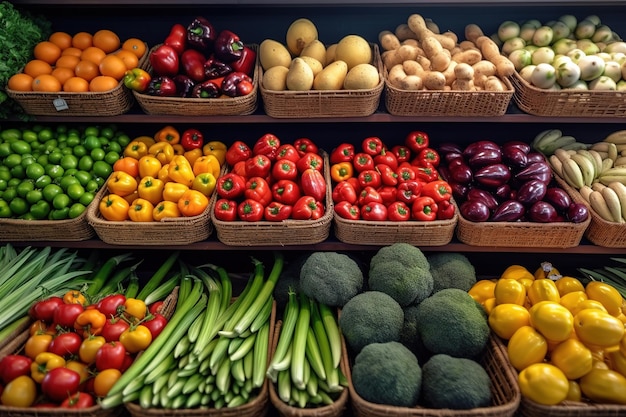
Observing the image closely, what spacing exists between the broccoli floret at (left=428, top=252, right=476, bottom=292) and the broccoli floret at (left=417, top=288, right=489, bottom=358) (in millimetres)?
331

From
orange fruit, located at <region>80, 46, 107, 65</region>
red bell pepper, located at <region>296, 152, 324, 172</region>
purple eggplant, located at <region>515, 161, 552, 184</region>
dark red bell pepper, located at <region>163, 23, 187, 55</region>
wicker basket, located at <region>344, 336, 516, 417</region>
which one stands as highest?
dark red bell pepper, located at <region>163, 23, 187, 55</region>

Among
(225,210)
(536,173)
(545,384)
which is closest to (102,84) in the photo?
(225,210)

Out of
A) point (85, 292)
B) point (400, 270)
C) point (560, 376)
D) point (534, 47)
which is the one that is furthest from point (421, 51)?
point (85, 292)

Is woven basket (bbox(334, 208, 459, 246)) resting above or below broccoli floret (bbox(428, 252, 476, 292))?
above

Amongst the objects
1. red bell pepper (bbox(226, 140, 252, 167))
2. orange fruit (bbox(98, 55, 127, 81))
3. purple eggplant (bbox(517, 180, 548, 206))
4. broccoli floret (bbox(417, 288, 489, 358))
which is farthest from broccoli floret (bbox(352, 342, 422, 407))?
orange fruit (bbox(98, 55, 127, 81))

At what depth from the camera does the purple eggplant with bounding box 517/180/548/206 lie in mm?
2420

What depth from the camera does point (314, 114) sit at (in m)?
2.43

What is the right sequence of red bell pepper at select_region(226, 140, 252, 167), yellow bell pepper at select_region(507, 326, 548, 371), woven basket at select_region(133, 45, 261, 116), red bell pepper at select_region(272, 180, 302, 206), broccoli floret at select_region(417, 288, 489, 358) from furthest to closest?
1. red bell pepper at select_region(226, 140, 252, 167)
2. red bell pepper at select_region(272, 180, 302, 206)
3. woven basket at select_region(133, 45, 261, 116)
4. broccoli floret at select_region(417, 288, 489, 358)
5. yellow bell pepper at select_region(507, 326, 548, 371)

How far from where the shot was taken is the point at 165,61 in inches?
95.3

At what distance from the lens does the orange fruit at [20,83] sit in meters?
2.37

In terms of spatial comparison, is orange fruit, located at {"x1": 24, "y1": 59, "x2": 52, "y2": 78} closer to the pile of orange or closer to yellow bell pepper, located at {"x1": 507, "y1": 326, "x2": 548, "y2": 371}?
the pile of orange

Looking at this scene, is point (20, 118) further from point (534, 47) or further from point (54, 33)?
point (534, 47)

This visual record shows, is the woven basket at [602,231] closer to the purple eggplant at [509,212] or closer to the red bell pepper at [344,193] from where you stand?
the purple eggplant at [509,212]

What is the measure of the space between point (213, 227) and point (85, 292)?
764 millimetres
